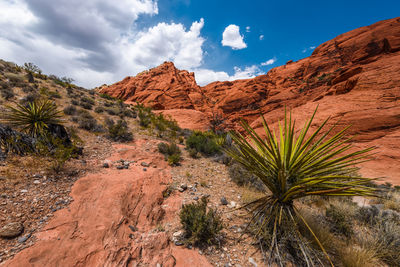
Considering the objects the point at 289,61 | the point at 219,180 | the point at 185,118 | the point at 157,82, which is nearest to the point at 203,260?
the point at 219,180

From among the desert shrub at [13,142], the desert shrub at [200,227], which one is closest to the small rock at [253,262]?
the desert shrub at [200,227]

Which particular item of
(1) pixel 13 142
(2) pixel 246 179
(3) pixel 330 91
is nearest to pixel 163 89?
(3) pixel 330 91

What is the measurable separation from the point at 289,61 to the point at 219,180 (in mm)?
37198

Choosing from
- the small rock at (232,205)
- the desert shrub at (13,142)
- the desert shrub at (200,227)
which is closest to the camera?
the desert shrub at (200,227)

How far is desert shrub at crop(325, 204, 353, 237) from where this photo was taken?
10.2 feet

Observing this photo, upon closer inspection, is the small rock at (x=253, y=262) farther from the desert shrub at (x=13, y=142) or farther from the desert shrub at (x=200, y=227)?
the desert shrub at (x=13, y=142)

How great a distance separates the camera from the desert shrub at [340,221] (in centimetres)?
312

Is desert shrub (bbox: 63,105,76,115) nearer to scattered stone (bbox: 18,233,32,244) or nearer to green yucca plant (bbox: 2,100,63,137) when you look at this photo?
green yucca plant (bbox: 2,100,63,137)

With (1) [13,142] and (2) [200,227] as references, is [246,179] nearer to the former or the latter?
(2) [200,227]

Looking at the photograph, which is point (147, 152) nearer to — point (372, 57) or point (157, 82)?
point (372, 57)

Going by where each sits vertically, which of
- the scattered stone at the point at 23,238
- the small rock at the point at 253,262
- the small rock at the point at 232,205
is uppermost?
the scattered stone at the point at 23,238

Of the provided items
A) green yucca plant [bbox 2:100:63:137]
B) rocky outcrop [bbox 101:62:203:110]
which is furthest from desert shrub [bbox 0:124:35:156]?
rocky outcrop [bbox 101:62:203:110]

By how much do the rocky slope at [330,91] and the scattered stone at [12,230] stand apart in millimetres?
4080

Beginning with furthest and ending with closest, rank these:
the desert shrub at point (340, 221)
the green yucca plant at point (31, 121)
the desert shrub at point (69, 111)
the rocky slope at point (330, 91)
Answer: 1. the rocky slope at point (330, 91)
2. the desert shrub at point (69, 111)
3. the green yucca plant at point (31, 121)
4. the desert shrub at point (340, 221)
